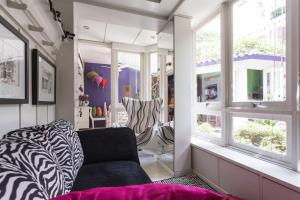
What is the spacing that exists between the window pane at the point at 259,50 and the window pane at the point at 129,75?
2.71m

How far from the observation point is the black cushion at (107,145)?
1693 mm

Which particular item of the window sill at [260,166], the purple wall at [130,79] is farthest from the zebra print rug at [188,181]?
the purple wall at [130,79]

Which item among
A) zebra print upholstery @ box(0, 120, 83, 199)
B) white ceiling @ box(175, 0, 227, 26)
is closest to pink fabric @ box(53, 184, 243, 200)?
zebra print upholstery @ box(0, 120, 83, 199)

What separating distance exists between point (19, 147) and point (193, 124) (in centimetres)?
263

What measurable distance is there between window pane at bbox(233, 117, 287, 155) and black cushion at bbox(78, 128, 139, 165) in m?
1.24

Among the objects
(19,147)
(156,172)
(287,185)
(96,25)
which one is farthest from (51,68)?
(287,185)

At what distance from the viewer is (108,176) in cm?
135

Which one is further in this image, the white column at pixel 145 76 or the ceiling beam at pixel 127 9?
the white column at pixel 145 76

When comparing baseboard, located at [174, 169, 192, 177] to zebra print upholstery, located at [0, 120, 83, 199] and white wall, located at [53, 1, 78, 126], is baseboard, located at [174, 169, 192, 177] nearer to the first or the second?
white wall, located at [53, 1, 78, 126]

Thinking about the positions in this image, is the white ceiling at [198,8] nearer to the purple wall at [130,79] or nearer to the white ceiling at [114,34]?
the white ceiling at [114,34]

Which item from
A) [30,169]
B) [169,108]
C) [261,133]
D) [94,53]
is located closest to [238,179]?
[261,133]

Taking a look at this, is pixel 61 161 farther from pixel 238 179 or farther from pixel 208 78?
pixel 208 78

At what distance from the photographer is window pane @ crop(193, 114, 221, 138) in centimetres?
246

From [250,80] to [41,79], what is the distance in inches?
81.1
